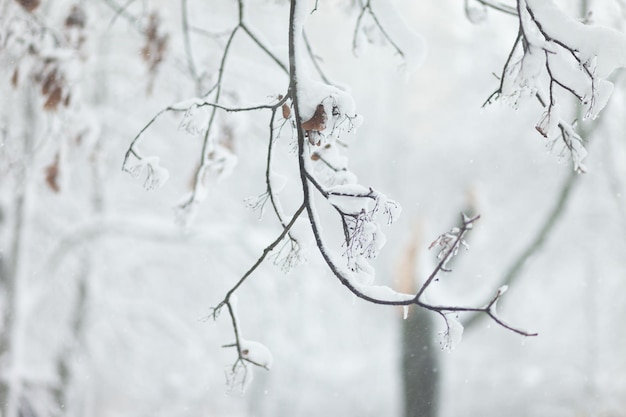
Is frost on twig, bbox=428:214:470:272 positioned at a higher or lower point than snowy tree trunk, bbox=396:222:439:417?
higher

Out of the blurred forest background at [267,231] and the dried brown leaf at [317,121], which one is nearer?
the dried brown leaf at [317,121]

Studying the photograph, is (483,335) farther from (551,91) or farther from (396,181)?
(551,91)

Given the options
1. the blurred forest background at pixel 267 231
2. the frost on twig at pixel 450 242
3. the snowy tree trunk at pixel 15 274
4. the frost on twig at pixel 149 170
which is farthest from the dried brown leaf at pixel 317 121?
the snowy tree trunk at pixel 15 274

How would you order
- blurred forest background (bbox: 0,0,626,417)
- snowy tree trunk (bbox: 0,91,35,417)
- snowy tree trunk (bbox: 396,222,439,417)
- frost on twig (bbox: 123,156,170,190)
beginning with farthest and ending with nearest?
snowy tree trunk (bbox: 0,91,35,417), snowy tree trunk (bbox: 396,222,439,417), blurred forest background (bbox: 0,0,626,417), frost on twig (bbox: 123,156,170,190)

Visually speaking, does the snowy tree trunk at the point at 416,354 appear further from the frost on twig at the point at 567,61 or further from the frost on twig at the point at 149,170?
the frost on twig at the point at 567,61

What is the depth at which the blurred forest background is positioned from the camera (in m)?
4.38

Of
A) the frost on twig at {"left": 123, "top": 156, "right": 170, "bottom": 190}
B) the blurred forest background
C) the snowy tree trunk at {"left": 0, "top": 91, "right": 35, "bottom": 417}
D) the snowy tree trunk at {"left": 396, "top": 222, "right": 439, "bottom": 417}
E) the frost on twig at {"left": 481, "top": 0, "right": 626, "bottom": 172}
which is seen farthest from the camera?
the snowy tree trunk at {"left": 0, "top": 91, "right": 35, "bottom": 417}

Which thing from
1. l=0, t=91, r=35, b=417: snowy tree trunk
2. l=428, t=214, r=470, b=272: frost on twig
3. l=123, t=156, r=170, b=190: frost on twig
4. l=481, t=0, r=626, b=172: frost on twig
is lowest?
l=0, t=91, r=35, b=417: snowy tree trunk

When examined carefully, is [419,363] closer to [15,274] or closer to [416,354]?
[416,354]

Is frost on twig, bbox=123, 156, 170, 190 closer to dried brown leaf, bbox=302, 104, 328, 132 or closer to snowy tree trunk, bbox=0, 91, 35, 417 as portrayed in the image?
dried brown leaf, bbox=302, 104, 328, 132

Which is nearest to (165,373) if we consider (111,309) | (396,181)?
(111,309)

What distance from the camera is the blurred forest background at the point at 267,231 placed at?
173 inches

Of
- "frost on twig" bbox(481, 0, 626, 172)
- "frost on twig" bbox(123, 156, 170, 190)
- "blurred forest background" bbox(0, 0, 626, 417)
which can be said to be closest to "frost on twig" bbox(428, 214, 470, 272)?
"frost on twig" bbox(481, 0, 626, 172)

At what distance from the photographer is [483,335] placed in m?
14.7
